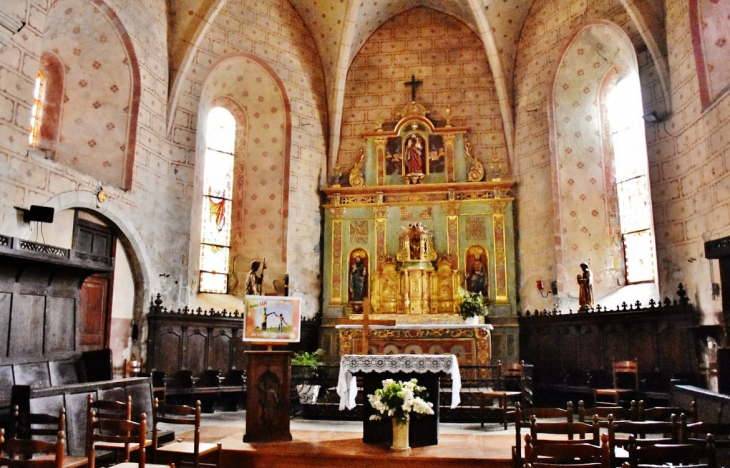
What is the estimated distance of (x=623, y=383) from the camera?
1191cm

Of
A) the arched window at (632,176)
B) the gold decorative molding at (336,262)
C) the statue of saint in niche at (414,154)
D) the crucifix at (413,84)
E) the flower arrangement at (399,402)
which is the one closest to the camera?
the flower arrangement at (399,402)

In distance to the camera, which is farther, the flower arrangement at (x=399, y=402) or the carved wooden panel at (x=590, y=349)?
the carved wooden panel at (x=590, y=349)

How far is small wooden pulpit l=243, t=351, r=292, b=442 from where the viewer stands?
8.71 meters

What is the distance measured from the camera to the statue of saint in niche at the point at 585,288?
1327 cm

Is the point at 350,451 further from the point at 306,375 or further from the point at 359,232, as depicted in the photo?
the point at 359,232

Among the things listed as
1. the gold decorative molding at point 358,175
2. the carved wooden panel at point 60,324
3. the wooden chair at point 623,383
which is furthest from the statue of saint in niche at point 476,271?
the carved wooden panel at point 60,324

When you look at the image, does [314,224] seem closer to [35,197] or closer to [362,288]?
[362,288]

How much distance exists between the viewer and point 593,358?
13.1 meters

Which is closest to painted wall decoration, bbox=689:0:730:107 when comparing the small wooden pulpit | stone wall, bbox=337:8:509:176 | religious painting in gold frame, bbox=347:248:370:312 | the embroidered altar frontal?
stone wall, bbox=337:8:509:176

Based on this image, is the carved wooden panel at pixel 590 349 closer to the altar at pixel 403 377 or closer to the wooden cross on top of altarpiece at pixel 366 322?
the wooden cross on top of altarpiece at pixel 366 322

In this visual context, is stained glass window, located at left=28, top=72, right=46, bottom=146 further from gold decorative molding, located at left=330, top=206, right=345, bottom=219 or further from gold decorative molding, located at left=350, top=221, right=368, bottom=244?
gold decorative molding, located at left=350, top=221, right=368, bottom=244

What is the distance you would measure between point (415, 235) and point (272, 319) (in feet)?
24.6

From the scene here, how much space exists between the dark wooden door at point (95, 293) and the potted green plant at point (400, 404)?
5.81 metres

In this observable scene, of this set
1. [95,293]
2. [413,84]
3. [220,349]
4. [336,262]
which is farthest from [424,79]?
[95,293]
